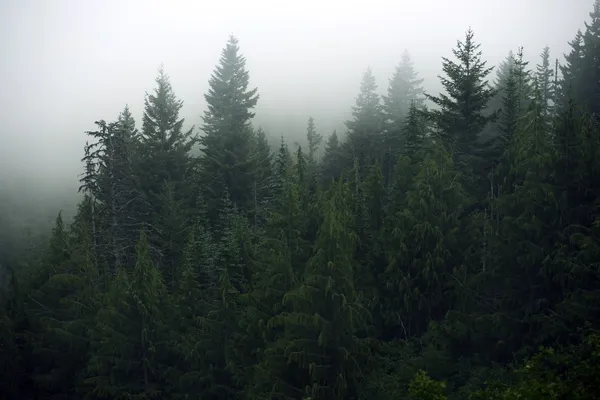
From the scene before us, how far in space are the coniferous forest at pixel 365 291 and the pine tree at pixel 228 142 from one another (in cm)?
409

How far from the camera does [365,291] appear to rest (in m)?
23.1

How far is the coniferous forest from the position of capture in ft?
57.7

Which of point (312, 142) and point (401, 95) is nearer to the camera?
point (401, 95)

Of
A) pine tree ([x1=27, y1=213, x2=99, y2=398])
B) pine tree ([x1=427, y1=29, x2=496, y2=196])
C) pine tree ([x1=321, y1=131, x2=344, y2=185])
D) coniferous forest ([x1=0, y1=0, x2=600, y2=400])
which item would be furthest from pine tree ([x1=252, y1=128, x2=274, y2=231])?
pine tree ([x1=427, y1=29, x2=496, y2=196])

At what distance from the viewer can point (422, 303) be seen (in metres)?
21.2

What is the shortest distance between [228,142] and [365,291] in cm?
2148

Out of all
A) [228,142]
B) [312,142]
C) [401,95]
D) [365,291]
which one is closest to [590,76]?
[401,95]

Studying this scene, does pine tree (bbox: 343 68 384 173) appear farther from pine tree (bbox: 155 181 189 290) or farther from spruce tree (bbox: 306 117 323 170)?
pine tree (bbox: 155 181 189 290)

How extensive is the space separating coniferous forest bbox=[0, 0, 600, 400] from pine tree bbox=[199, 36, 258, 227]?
4.09 metres

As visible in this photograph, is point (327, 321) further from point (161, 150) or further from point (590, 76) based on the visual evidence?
point (590, 76)

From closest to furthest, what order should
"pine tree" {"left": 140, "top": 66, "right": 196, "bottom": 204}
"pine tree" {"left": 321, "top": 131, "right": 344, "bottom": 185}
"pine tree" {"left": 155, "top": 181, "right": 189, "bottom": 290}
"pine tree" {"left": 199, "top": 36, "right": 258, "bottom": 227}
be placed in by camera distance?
"pine tree" {"left": 155, "top": 181, "right": 189, "bottom": 290}
"pine tree" {"left": 140, "top": 66, "right": 196, "bottom": 204}
"pine tree" {"left": 199, "top": 36, "right": 258, "bottom": 227}
"pine tree" {"left": 321, "top": 131, "right": 344, "bottom": 185}

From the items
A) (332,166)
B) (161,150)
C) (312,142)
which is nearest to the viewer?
(161,150)

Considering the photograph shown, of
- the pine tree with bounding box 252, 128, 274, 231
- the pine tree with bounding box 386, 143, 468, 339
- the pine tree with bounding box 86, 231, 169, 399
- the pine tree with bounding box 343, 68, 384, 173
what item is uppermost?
the pine tree with bounding box 343, 68, 384, 173

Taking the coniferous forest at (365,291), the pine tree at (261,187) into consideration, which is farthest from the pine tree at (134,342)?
the pine tree at (261,187)
